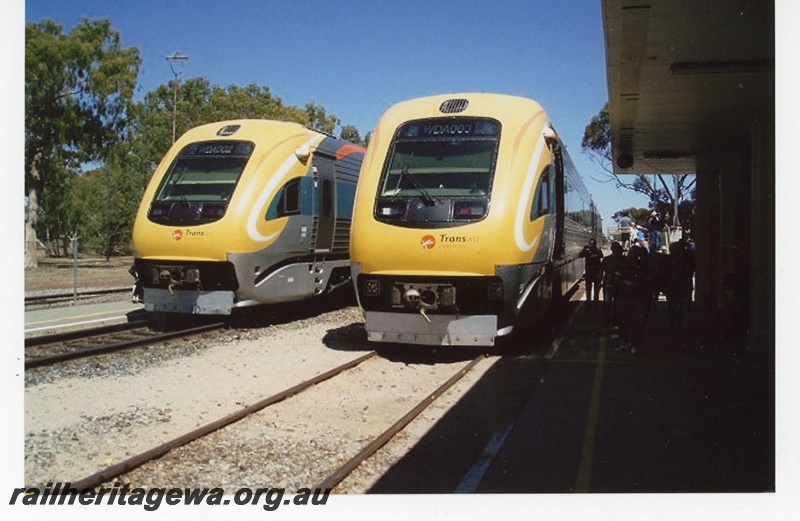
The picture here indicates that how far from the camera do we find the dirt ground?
11.8 meters

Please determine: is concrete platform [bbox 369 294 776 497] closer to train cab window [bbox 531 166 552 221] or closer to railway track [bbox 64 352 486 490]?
railway track [bbox 64 352 486 490]

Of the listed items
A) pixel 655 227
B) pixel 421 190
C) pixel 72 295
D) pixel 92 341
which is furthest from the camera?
pixel 72 295

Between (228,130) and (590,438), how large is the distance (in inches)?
268

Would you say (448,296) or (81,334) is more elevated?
(448,296)

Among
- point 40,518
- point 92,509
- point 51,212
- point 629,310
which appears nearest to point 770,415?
point 629,310

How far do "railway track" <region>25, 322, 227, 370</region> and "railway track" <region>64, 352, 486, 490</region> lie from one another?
2390 mm

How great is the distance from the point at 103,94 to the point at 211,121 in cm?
205

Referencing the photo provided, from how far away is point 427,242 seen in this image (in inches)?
286

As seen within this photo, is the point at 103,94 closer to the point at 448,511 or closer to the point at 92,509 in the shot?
the point at 92,509

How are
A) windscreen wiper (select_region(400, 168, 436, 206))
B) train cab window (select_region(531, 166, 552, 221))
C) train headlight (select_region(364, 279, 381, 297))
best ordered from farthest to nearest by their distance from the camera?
train cab window (select_region(531, 166, 552, 221))
train headlight (select_region(364, 279, 381, 297))
windscreen wiper (select_region(400, 168, 436, 206))

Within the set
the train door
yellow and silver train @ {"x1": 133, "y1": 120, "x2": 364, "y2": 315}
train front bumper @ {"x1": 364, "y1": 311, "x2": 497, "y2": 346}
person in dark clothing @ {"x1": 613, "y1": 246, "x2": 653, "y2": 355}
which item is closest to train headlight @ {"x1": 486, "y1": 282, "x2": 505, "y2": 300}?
train front bumper @ {"x1": 364, "y1": 311, "x2": 497, "y2": 346}

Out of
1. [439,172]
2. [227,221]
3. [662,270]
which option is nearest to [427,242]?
[439,172]

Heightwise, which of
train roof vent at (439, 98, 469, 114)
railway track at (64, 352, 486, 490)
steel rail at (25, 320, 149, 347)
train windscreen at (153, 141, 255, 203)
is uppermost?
train roof vent at (439, 98, 469, 114)

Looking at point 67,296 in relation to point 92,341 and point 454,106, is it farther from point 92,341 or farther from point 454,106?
point 454,106
